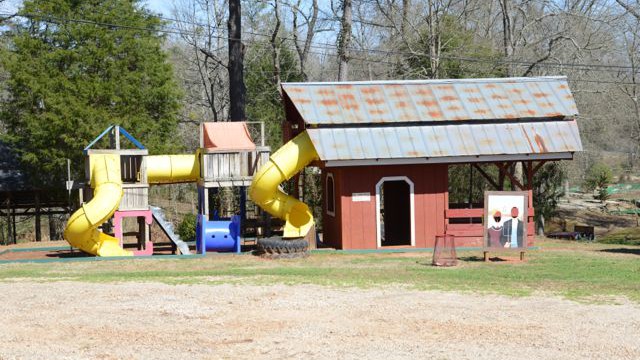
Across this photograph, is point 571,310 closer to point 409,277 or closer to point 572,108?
point 409,277

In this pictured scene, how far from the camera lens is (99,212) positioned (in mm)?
24438

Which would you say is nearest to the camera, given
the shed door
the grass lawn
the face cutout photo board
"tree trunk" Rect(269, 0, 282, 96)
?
the grass lawn

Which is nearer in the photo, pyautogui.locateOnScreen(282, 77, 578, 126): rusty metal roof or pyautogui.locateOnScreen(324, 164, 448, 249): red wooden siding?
pyautogui.locateOnScreen(324, 164, 448, 249): red wooden siding

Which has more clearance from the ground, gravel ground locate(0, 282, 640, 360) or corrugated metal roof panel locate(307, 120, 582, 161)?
corrugated metal roof panel locate(307, 120, 582, 161)

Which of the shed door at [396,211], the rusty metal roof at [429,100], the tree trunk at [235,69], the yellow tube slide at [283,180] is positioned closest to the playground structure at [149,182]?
the yellow tube slide at [283,180]

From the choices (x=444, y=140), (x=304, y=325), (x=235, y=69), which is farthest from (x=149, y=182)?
(x=304, y=325)

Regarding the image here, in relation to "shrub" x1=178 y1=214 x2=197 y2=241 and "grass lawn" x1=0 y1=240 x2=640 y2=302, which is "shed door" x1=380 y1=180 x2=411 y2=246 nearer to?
"grass lawn" x1=0 y1=240 x2=640 y2=302

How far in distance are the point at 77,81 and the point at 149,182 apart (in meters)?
10.5

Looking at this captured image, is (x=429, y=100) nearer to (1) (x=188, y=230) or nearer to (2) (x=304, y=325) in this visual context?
(1) (x=188, y=230)

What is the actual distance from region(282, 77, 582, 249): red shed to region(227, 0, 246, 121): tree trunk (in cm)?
671

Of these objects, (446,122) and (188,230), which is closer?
(446,122)

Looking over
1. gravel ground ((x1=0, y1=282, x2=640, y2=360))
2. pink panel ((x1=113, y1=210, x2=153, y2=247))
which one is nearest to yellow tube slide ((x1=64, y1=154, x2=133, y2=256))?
pink panel ((x1=113, y1=210, x2=153, y2=247))

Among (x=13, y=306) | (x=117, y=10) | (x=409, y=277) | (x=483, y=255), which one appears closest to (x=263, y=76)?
(x=117, y=10)

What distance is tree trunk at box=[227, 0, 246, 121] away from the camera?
3428 cm
